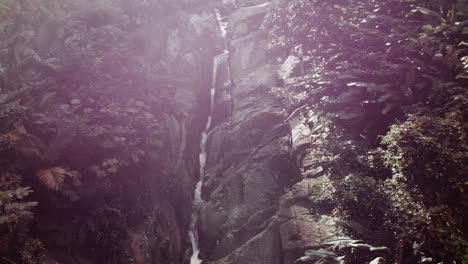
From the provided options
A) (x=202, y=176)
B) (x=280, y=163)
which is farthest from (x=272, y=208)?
(x=202, y=176)

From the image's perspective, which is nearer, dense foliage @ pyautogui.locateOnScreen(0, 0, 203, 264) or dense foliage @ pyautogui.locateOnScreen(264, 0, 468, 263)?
dense foliage @ pyautogui.locateOnScreen(264, 0, 468, 263)

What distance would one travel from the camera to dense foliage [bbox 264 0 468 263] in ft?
17.4

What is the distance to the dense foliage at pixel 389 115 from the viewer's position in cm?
530

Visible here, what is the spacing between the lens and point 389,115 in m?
7.60

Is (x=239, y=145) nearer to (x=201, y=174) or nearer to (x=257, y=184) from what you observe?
(x=201, y=174)

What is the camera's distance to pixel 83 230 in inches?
250

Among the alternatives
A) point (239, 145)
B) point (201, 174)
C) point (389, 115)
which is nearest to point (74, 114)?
point (201, 174)

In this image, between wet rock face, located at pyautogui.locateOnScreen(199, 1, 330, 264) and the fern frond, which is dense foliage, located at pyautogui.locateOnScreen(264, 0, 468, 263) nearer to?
wet rock face, located at pyautogui.locateOnScreen(199, 1, 330, 264)

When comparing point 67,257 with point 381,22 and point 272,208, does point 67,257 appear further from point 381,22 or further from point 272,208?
point 381,22

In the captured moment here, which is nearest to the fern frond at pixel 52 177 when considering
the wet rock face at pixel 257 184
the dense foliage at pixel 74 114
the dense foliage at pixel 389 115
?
the dense foliage at pixel 74 114

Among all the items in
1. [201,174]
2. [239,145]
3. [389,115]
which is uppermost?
[389,115]

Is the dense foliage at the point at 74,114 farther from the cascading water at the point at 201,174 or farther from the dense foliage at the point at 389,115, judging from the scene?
the dense foliage at the point at 389,115

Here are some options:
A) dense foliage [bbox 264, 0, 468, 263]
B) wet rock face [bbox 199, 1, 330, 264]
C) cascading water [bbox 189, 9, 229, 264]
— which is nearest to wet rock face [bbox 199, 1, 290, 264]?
wet rock face [bbox 199, 1, 330, 264]

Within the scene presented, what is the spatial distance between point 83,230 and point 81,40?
5.61m
